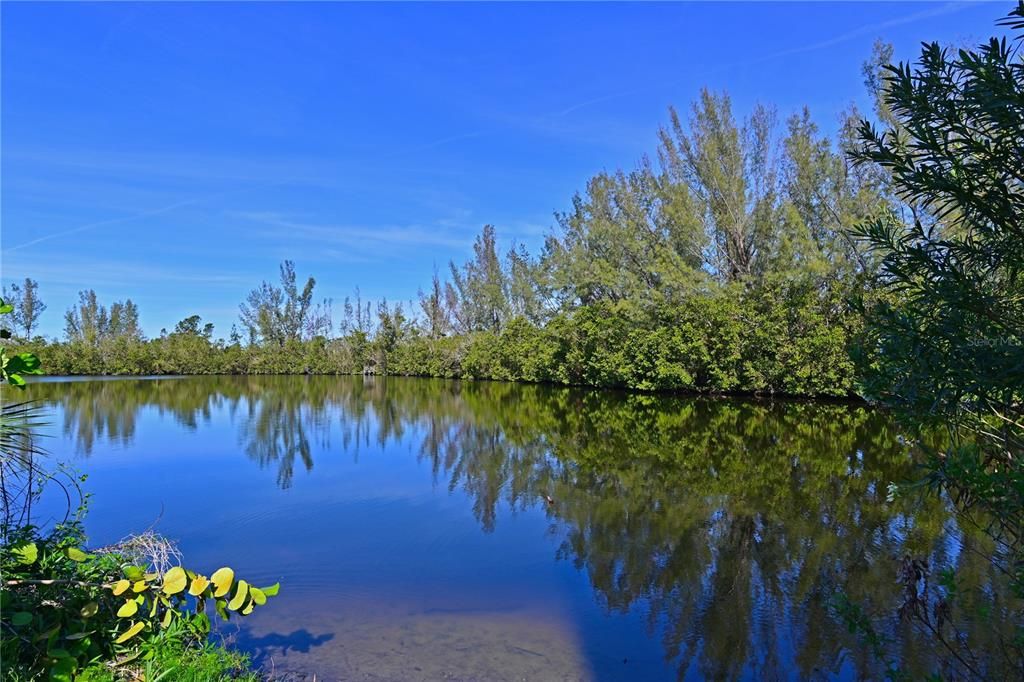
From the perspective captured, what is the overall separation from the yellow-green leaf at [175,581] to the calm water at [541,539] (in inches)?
74.4

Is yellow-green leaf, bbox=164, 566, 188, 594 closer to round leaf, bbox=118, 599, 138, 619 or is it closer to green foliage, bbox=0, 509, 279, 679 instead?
green foliage, bbox=0, 509, 279, 679

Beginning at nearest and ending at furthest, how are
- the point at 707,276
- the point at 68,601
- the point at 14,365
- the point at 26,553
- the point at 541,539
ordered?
the point at 14,365 < the point at 26,553 < the point at 68,601 < the point at 541,539 < the point at 707,276

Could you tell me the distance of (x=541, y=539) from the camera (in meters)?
7.16

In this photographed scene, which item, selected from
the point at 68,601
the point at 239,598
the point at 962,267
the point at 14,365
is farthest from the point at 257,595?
the point at 962,267

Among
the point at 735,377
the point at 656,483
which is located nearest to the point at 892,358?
the point at 656,483

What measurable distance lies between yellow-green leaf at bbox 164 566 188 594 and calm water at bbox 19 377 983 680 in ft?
6.20

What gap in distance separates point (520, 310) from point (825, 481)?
121ft

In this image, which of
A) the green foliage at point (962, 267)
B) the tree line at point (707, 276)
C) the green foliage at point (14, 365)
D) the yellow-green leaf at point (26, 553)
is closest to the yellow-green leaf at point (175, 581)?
the yellow-green leaf at point (26, 553)

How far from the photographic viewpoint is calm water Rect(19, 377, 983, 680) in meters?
4.43

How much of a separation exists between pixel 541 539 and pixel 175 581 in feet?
16.7

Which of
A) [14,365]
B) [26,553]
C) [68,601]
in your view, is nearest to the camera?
[14,365]

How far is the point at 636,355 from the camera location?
27.3 metres

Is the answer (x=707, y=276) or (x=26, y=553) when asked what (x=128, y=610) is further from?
(x=707, y=276)

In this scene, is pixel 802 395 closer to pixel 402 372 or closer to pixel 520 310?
pixel 520 310
